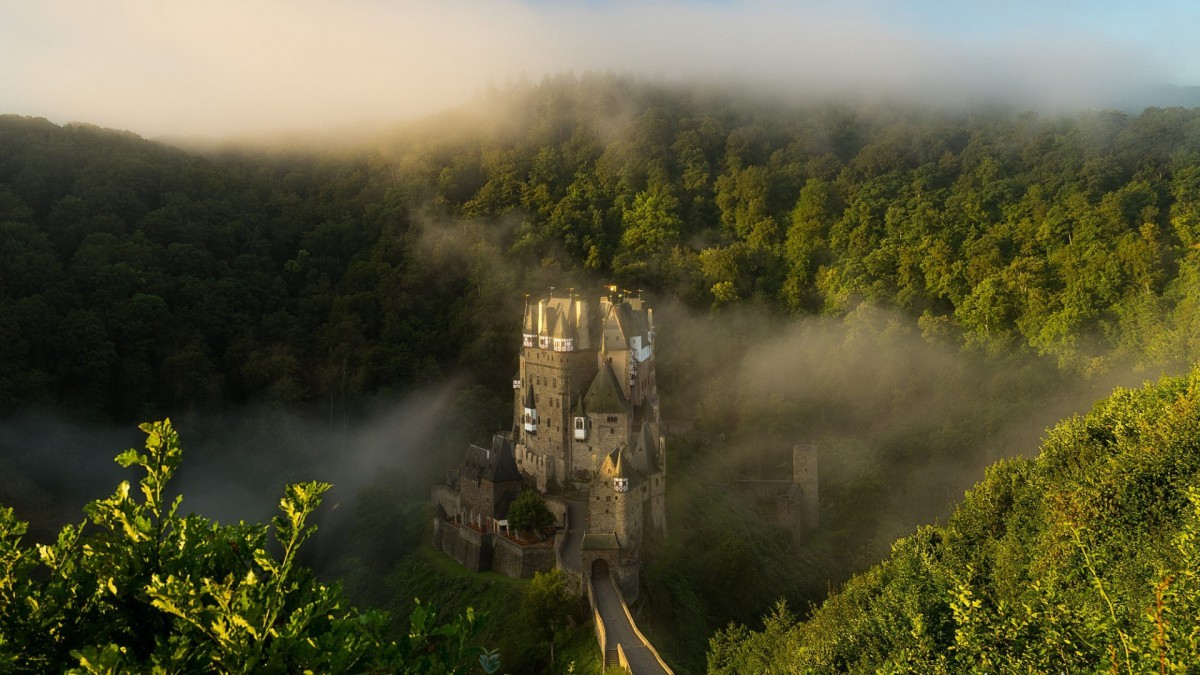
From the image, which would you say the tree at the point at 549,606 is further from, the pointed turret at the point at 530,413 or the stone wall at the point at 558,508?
the pointed turret at the point at 530,413

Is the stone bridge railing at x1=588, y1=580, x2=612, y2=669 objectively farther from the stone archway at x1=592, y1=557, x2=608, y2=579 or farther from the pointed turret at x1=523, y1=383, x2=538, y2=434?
the pointed turret at x1=523, y1=383, x2=538, y2=434

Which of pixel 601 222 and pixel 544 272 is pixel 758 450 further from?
pixel 601 222

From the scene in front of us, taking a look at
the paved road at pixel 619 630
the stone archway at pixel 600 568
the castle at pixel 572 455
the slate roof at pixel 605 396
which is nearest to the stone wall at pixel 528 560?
the castle at pixel 572 455

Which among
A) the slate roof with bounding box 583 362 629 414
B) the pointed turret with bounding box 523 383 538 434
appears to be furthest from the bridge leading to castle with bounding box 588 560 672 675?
the pointed turret with bounding box 523 383 538 434

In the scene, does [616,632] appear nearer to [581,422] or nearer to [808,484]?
[581,422]

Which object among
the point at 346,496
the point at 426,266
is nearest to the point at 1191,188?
the point at 426,266
